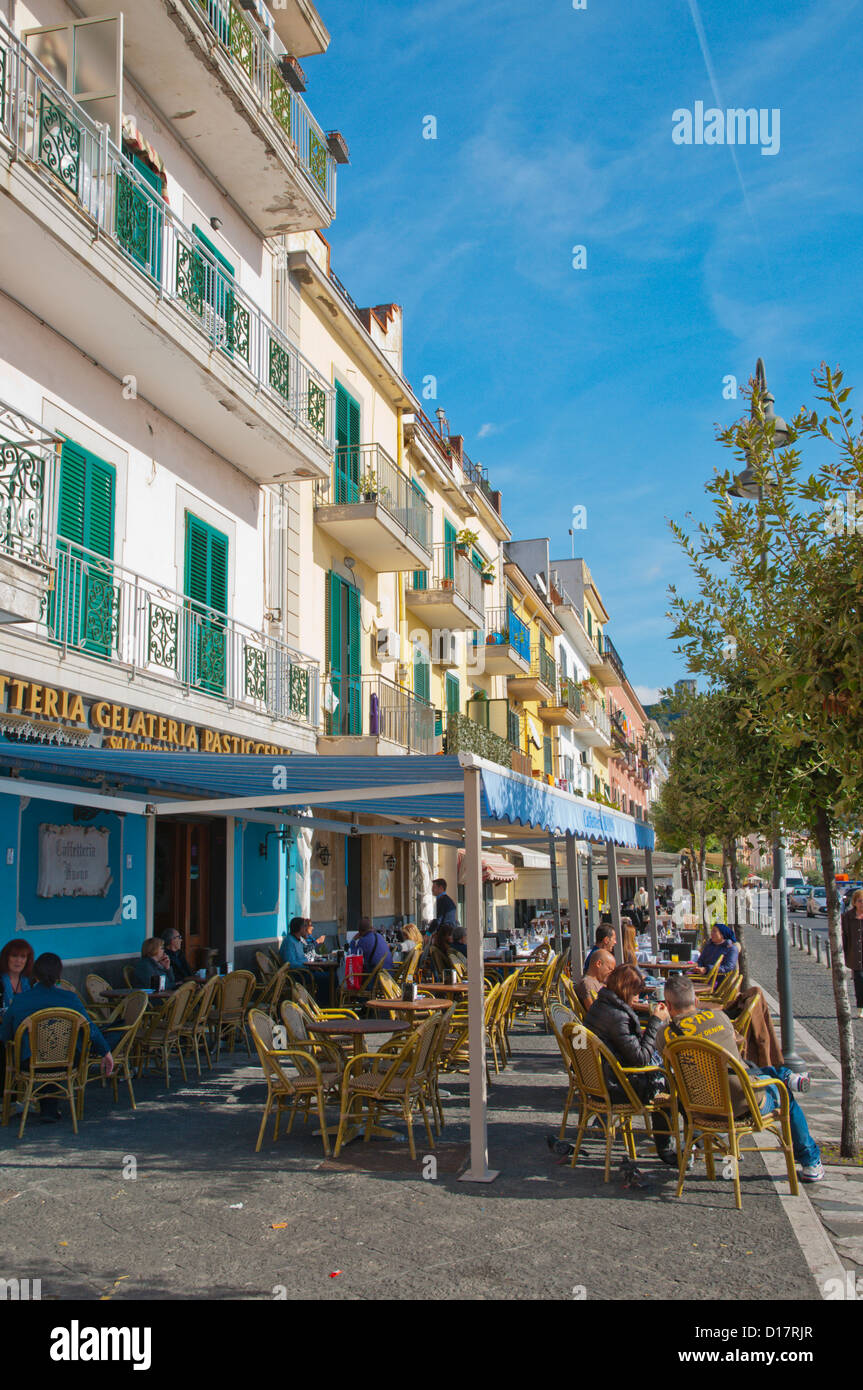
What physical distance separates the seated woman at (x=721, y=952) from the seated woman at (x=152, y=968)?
20.5 ft

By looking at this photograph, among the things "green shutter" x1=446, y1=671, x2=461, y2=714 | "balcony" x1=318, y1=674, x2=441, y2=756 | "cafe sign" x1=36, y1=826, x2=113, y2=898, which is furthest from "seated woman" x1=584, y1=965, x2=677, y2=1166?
"green shutter" x1=446, y1=671, x2=461, y2=714

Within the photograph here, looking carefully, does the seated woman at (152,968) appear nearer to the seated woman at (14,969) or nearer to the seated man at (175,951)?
the seated man at (175,951)

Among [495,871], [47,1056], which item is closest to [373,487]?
[495,871]

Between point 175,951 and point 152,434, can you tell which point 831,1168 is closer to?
point 175,951

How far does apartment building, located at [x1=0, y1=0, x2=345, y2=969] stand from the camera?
9.57 m

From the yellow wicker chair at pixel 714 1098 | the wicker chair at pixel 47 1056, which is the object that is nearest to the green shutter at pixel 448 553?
the wicker chair at pixel 47 1056

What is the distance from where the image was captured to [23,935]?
10.3 m

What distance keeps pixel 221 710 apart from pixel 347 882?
711 centimetres

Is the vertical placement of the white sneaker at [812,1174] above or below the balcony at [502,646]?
below

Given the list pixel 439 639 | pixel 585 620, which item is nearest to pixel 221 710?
pixel 439 639

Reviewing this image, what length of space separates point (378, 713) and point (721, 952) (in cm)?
765

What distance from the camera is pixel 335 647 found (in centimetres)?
1809

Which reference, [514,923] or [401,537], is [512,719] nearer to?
[514,923]

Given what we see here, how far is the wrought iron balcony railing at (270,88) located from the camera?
12922 mm
